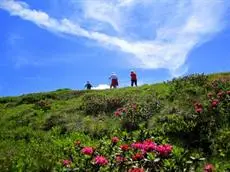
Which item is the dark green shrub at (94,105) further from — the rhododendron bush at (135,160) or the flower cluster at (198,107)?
the rhododendron bush at (135,160)

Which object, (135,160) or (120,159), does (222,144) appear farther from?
(135,160)

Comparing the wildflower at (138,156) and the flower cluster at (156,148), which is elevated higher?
the flower cluster at (156,148)

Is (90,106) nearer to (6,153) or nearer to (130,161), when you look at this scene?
(6,153)

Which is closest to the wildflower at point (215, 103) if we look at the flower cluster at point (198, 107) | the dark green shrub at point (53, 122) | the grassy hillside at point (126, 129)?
the grassy hillside at point (126, 129)

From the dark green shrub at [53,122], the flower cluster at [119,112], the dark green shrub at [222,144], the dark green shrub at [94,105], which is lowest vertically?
the dark green shrub at [222,144]

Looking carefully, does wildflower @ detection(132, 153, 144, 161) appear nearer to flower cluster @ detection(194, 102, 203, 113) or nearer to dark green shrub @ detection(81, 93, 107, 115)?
flower cluster @ detection(194, 102, 203, 113)

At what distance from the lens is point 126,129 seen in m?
A: 22.6

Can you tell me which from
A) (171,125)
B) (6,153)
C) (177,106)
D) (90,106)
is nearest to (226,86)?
(177,106)

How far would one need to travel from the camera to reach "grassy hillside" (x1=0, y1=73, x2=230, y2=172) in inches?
472

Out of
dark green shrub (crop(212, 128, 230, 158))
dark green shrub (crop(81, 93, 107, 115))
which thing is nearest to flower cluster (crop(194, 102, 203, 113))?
dark green shrub (crop(212, 128, 230, 158))

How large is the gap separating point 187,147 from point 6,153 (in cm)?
633

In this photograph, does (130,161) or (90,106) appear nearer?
(130,161)

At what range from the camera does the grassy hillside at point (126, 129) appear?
39.3ft

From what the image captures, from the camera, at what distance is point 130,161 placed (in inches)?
456
